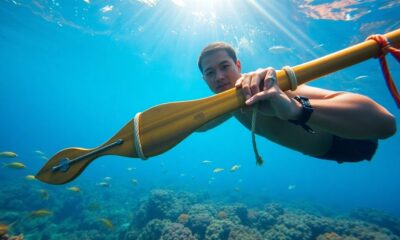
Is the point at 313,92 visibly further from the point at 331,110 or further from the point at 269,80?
the point at 269,80

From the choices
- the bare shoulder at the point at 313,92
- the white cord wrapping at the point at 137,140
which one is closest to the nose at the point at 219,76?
the bare shoulder at the point at 313,92

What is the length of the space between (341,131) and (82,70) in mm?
52256

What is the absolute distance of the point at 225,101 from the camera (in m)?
1.57

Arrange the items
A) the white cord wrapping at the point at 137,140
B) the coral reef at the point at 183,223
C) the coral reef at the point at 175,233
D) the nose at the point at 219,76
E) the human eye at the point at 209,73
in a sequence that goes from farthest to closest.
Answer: the coral reef at the point at 183,223, the coral reef at the point at 175,233, the human eye at the point at 209,73, the nose at the point at 219,76, the white cord wrapping at the point at 137,140

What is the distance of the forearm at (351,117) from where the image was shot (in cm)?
140

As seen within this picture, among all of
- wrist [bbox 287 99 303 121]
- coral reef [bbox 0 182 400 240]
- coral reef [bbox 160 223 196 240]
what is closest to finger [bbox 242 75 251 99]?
wrist [bbox 287 99 303 121]

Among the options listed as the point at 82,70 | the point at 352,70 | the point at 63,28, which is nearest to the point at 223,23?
the point at 352,70

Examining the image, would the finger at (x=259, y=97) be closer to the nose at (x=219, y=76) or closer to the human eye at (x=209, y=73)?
the nose at (x=219, y=76)

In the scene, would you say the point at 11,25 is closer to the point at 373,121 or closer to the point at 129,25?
the point at 129,25

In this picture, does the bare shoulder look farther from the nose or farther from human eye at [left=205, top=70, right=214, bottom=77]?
human eye at [left=205, top=70, right=214, bottom=77]

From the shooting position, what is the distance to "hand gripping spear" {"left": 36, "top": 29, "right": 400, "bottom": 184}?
5.16ft

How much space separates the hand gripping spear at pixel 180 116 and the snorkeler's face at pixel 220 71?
2.87 ft

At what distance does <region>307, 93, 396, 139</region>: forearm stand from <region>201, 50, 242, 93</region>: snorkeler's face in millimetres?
1156

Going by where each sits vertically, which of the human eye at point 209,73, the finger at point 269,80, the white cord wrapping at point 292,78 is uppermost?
the human eye at point 209,73
